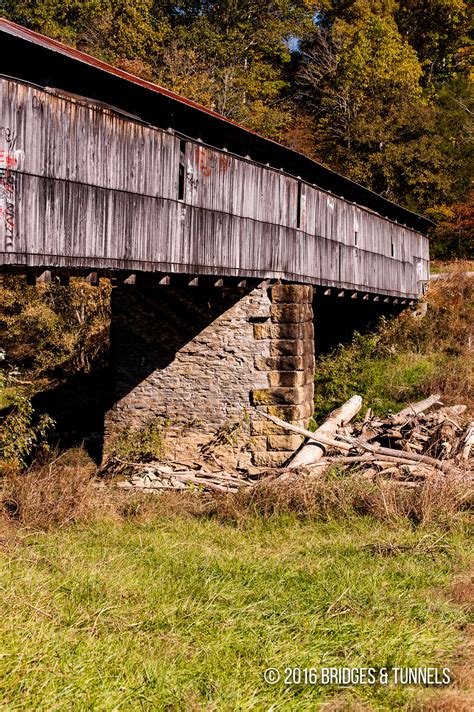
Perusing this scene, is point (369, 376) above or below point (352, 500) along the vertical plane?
above

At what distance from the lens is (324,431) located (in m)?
13.5

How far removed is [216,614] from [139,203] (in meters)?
6.45

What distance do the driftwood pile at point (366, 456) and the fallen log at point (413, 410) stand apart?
0.9 inches

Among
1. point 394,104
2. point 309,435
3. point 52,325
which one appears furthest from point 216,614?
point 394,104

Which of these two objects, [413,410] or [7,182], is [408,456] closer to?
[413,410]

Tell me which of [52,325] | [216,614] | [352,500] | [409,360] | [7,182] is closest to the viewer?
[216,614]

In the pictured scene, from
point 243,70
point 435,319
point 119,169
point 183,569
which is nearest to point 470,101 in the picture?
point 243,70

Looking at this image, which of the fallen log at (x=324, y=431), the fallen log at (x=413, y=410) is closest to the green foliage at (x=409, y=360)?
the fallen log at (x=413, y=410)

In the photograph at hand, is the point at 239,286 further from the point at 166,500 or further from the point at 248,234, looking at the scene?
the point at 166,500

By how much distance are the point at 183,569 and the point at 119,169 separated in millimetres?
5793

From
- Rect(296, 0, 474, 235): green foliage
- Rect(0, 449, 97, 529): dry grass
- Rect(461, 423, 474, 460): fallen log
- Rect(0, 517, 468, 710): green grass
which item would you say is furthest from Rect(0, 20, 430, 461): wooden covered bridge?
Rect(296, 0, 474, 235): green foliage

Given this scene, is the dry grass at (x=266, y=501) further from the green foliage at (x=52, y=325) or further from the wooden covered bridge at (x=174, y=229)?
the green foliage at (x=52, y=325)

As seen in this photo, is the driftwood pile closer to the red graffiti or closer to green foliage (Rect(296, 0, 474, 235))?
the red graffiti

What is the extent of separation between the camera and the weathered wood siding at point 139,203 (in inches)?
337
